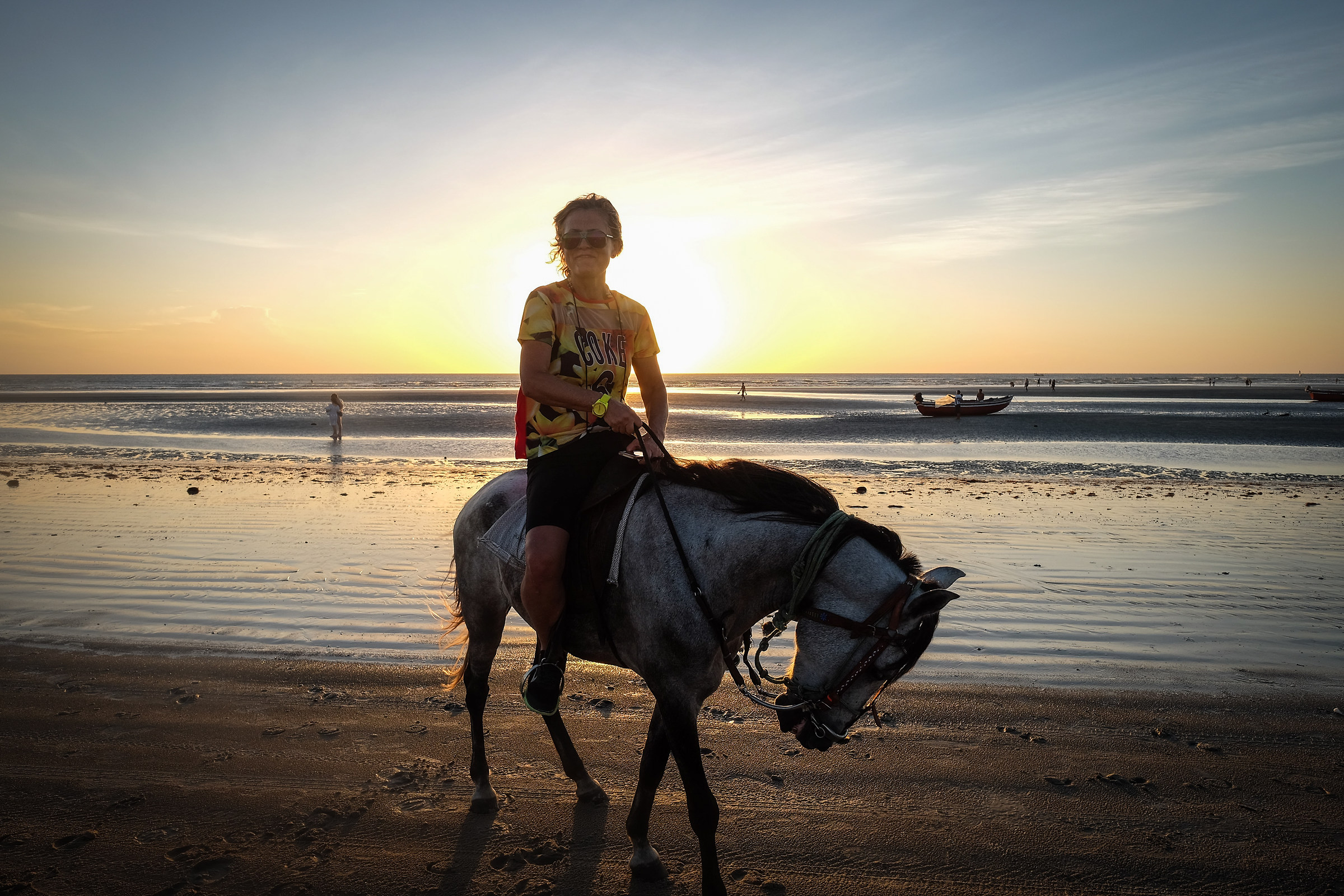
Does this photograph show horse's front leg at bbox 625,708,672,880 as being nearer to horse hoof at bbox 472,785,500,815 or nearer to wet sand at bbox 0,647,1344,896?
wet sand at bbox 0,647,1344,896

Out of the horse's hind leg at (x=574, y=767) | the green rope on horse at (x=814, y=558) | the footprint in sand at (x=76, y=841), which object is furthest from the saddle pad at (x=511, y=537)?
the footprint in sand at (x=76, y=841)

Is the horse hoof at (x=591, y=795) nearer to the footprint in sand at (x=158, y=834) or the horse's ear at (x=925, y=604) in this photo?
the footprint in sand at (x=158, y=834)

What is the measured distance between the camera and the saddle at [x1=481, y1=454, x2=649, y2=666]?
3.30 m

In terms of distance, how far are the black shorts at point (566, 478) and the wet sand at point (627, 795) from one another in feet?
5.94

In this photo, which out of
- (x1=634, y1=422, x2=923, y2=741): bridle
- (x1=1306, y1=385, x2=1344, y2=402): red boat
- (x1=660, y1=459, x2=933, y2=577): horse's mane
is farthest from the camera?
(x1=1306, y1=385, x2=1344, y2=402): red boat

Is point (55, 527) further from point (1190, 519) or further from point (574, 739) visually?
point (1190, 519)

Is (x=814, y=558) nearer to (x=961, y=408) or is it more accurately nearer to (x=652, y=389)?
(x=652, y=389)

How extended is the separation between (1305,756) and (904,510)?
8.56 meters

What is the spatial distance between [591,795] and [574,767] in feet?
0.61

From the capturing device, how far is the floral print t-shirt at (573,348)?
339 centimetres

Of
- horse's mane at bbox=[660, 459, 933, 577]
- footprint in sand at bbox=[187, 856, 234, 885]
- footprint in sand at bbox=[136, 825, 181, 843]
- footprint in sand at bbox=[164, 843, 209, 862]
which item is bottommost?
footprint in sand at bbox=[187, 856, 234, 885]

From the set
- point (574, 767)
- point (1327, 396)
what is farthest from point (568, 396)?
point (1327, 396)

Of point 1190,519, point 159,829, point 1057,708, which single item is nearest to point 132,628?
point 159,829

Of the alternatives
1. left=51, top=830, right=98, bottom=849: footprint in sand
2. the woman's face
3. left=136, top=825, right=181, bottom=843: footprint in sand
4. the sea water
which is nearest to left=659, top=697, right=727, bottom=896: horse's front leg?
the woman's face
